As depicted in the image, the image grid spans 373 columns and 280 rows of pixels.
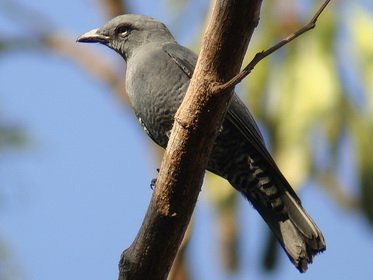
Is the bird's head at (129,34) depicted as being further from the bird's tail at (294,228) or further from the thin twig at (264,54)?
the thin twig at (264,54)

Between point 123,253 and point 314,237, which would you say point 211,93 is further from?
point 314,237

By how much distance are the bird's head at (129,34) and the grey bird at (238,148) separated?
425 millimetres

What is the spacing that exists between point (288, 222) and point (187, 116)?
1341 millimetres

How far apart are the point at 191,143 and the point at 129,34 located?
1990mm

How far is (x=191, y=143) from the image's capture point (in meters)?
3.87

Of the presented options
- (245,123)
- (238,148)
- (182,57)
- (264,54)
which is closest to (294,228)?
(238,148)

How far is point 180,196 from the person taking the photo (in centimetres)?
398

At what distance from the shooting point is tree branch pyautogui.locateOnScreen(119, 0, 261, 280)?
11.8 ft

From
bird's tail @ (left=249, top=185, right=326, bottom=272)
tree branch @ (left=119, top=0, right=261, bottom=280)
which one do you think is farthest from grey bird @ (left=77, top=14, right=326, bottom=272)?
tree branch @ (left=119, top=0, right=261, bottom=280)

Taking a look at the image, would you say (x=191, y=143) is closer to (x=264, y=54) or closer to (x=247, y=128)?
(x=264, y=54)

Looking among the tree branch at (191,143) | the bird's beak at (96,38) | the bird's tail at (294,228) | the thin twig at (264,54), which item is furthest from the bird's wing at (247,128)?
the bird's beak at (96,38)

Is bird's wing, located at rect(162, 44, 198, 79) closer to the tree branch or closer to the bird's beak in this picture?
the bird's beak

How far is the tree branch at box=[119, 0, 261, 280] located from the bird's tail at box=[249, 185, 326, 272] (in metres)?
0.94

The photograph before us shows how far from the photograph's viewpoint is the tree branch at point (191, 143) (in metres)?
3.61
